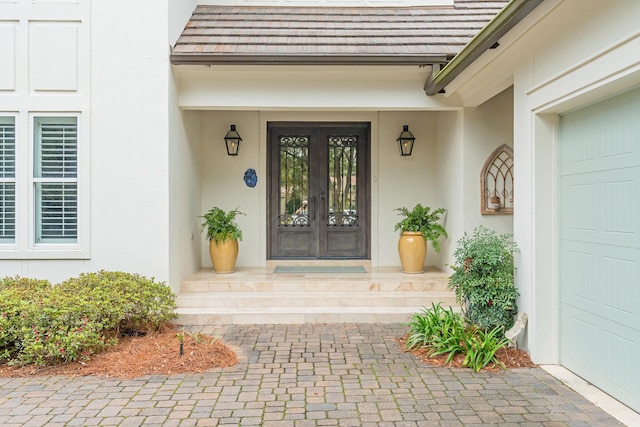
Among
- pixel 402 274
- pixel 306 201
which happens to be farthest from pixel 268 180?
pixel 402 274

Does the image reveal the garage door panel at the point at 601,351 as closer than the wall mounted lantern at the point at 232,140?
Yes

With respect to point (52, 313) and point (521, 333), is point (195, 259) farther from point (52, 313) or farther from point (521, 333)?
point (521, 333)

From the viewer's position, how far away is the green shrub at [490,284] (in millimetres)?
4520

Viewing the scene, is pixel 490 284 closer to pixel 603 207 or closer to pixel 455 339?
pixel 455 339

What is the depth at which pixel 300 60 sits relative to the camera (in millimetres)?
5836

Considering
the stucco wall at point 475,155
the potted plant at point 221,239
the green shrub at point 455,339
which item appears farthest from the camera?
the potted plant at point 221,239

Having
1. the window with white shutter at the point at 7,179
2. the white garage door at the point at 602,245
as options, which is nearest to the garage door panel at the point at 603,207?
the white garage door at the point at 602,245

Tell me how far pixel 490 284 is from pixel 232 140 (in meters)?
4.84

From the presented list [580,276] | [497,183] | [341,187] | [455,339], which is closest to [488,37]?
[580,276]

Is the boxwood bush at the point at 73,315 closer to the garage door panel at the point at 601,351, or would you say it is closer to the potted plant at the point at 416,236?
the potted plant at the point at 416,236

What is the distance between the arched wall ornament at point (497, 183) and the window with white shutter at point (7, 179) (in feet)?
20.3

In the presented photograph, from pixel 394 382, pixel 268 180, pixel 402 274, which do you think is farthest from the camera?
pixel 268 180

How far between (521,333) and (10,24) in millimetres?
6973

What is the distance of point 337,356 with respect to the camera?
447 centimetres
